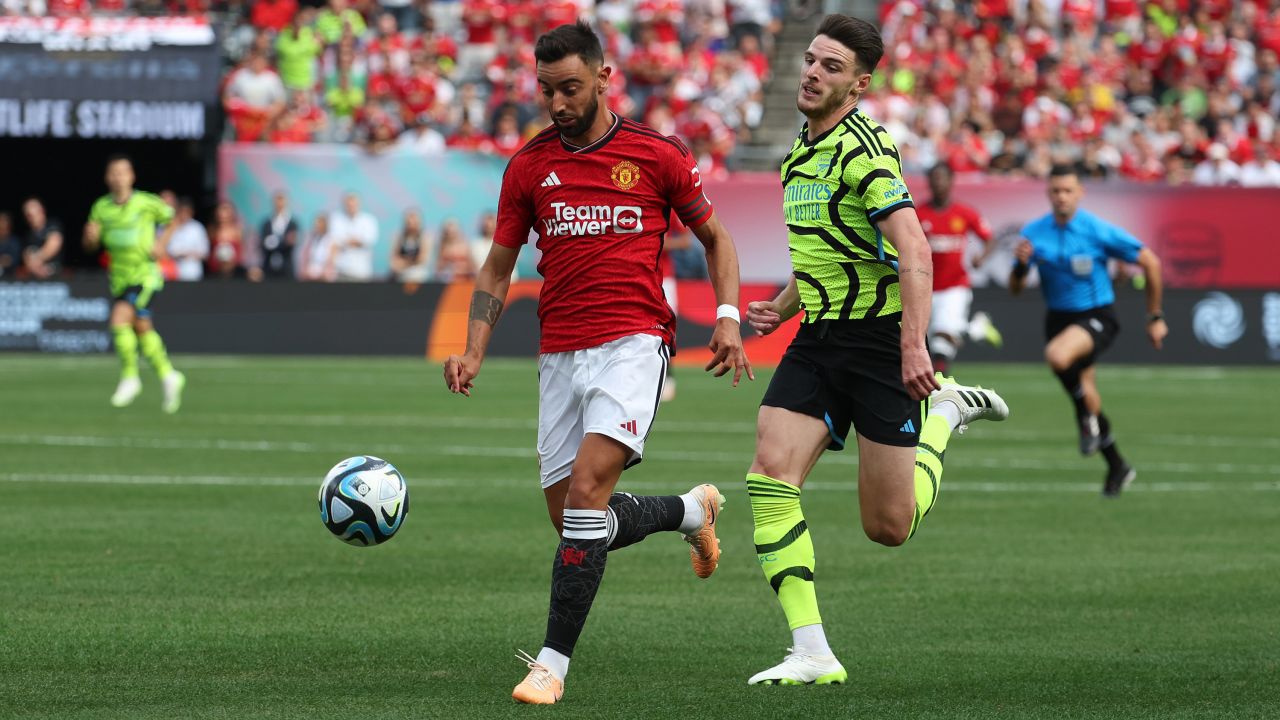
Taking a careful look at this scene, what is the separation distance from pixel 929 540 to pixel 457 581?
3136 mm

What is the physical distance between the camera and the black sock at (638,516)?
24.6ft

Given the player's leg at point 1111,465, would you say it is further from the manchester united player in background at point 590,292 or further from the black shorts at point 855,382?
the manchester united player in background at point 590,292

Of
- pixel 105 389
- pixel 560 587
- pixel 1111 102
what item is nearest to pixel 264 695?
pixel 560 587

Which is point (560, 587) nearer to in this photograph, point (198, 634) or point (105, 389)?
point (198, 634)

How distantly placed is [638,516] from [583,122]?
1.56 m

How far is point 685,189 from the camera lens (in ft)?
24.2

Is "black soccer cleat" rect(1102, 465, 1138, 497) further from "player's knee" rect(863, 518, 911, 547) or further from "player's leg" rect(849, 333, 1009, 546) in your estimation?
"player's knee" rect(863, 518, 911, 547)

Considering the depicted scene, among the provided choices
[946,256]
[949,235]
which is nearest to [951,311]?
[946,256]

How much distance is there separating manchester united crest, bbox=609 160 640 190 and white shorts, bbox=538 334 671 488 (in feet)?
1.84

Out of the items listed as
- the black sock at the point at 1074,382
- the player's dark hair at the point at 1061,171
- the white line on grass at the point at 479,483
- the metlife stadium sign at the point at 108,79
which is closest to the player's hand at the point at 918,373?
the white line on grass at the point at 479,483

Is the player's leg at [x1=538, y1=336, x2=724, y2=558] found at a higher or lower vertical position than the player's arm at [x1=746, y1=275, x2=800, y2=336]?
lower

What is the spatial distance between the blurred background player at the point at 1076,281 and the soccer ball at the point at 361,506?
785 centimetres

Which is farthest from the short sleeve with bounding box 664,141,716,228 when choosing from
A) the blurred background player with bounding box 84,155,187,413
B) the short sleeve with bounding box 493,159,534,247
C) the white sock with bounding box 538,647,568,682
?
the blurred background player with bounding box 84,155,187,413

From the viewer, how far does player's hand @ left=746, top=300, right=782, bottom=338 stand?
7723 millimetres
